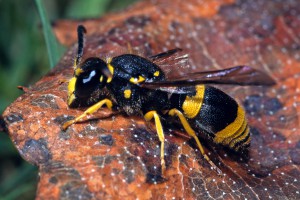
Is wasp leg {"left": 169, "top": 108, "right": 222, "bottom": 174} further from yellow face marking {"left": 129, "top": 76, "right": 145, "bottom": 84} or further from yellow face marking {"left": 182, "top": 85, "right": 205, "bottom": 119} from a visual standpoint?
yellow face marking {"left": 129, "top": 76, "right": 145, "bottom": 84}

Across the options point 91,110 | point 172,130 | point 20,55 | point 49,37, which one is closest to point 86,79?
point 91,110

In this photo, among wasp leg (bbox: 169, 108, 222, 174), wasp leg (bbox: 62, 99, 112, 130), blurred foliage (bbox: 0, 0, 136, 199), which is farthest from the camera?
blurred foliage (bbox: 0, 0, 136, 199)

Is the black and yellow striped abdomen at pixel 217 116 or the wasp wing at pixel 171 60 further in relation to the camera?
the wasp wing at pixel 171 60

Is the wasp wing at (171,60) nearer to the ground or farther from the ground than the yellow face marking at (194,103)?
farther from the ground

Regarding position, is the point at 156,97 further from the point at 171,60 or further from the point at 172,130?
the point at 171,60

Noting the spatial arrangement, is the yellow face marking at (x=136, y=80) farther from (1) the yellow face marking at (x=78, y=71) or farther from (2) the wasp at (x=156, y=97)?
(1) the yellow face marking at (x=78, y=71)

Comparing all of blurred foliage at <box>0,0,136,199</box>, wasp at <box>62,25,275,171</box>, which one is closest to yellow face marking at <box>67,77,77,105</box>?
wasp at <box>62,25,275,171</box>

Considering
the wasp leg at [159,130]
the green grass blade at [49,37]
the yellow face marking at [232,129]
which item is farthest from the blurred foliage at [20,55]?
the yellow face marking at [232,129]
